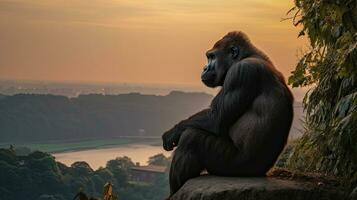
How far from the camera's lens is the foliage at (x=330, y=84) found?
15.6 feet

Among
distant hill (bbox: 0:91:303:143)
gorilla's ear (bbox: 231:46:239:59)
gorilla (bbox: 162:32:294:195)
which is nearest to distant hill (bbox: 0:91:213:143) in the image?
distant hill (bbox: 0:91:303:143)

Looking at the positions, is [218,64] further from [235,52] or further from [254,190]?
[254,190]

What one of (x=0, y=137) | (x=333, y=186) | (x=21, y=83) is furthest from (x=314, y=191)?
(x=21, y=83)

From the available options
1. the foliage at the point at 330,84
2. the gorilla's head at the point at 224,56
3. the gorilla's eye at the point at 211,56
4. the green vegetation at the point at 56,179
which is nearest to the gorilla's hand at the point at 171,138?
the gorilla's head at the point at 224,56

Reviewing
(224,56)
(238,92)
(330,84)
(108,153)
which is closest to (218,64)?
(224,56)

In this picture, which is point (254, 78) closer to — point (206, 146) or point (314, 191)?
point (206, 146)

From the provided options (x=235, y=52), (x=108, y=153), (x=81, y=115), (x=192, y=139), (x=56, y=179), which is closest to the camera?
(x=192, y=139)

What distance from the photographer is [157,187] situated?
124 feet

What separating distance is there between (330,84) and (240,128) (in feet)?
4.21

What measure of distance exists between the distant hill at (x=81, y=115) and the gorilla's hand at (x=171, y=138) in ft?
164

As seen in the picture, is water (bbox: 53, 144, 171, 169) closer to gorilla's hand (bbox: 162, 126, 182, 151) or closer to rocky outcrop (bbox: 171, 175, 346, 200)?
gorilla's hand (bbox: 162, 126, 182, 151)

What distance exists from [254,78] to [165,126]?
5251 cm

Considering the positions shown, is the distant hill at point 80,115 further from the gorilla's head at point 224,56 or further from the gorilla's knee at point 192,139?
the gorilla's knee at point 192,139

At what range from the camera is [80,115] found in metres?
60.5
